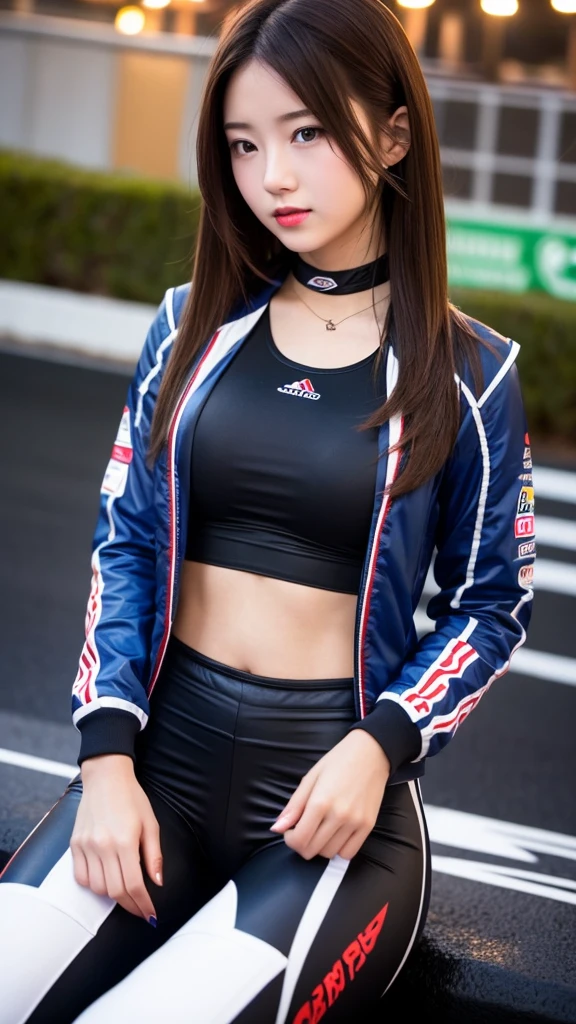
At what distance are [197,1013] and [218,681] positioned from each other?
570 millimetres

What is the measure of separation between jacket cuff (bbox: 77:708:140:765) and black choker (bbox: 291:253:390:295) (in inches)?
32.7

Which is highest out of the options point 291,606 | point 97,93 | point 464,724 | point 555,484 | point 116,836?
point 291,606

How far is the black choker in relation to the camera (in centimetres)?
221

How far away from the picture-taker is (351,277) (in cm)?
221

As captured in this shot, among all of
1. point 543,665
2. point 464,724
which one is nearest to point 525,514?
point 464,724

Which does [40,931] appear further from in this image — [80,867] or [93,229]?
[93,229]

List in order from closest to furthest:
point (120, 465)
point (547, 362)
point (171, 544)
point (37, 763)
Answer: point (171, 544)
point (120, 465)
point (37, 763)
point (547, 362)

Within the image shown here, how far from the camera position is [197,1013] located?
1.66 meters

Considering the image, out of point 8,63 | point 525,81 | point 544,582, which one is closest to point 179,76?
point 8,63

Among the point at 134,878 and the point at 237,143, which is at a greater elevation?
the point at 237,143

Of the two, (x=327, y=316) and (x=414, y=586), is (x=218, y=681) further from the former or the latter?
(x=327, y=316)

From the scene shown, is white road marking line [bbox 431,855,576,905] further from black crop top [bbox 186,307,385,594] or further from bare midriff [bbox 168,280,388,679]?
black crop top [bbox 186,307,385,594]

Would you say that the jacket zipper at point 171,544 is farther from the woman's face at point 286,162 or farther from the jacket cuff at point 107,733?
the woman's face at point 286,162

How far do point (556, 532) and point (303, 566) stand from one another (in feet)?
17.6
